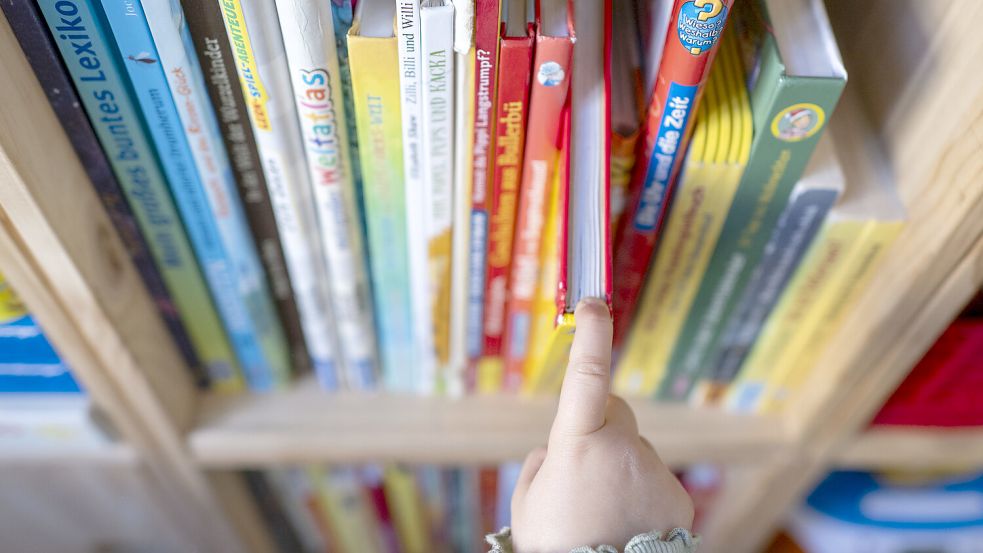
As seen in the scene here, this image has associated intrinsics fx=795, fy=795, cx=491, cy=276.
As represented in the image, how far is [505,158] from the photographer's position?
481mm

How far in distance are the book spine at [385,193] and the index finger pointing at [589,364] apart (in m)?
0.16

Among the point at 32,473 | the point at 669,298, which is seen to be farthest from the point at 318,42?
the point at 32,473

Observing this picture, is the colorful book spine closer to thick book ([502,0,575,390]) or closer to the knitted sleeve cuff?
thick book ([502,0,575,390])

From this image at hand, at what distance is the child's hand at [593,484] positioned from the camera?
411mm

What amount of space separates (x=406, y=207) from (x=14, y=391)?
0.39 metres

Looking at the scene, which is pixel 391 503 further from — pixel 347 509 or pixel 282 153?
pixel 282 153

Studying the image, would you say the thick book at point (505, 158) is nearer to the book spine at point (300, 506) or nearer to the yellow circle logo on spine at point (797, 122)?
the yellow circle logo on spine at point (797, 122)

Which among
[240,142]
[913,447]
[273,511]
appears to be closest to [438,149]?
[240,142]

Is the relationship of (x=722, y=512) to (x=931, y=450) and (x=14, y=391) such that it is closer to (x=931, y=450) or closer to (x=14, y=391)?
(x=931, y=450)

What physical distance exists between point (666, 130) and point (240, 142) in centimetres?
26

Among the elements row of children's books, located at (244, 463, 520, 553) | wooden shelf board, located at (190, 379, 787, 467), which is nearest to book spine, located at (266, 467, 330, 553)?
row of children's books, located at (244, 463, 520, 553)

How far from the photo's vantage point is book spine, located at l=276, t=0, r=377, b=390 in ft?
1.35

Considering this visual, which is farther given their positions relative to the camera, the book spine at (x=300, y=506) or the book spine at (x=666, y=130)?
the book spine at (x=300, y=506)

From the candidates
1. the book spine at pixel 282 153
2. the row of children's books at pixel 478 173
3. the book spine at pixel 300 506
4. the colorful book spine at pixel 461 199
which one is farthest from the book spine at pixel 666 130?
the book spine at pixel 300 506
